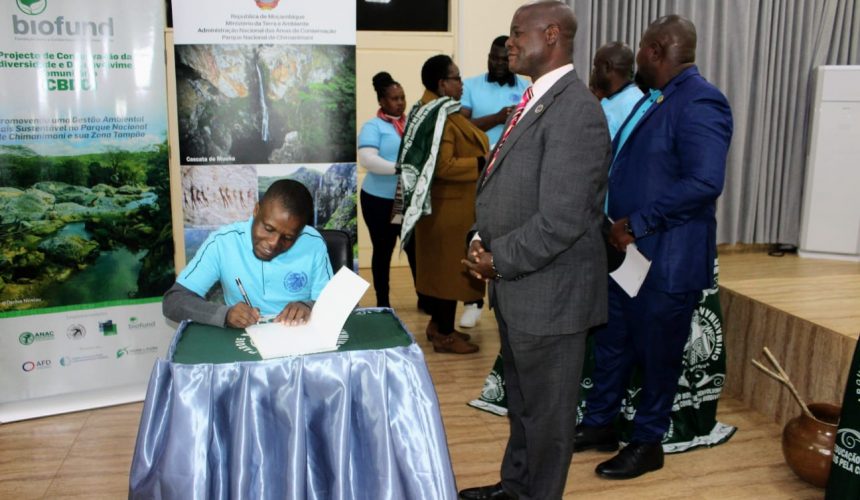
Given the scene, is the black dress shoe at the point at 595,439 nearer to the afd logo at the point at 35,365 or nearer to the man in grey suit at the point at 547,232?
the man in grey suit at the point at 547,232

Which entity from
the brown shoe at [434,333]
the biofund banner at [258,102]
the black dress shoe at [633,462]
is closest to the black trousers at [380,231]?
the brown shoe at [434,333]

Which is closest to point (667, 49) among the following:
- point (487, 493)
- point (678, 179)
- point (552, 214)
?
point (678, 179)

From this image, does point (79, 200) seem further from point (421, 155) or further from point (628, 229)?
point (628, 229)

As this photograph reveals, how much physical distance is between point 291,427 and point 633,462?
1.45 m

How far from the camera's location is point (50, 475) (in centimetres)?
258

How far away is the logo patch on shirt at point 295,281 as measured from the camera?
80.7 inches

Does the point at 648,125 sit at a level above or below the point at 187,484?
above

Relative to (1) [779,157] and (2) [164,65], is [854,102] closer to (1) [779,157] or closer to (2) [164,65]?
(1) [779,157]

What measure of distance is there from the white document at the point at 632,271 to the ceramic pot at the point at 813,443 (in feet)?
2.39

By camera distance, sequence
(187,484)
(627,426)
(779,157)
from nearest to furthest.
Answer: (187,484), (627,426), (779,157)

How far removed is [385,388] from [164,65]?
7.01 ft

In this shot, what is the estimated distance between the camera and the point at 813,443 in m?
2.37

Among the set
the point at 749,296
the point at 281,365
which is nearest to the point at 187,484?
the point at 281,365

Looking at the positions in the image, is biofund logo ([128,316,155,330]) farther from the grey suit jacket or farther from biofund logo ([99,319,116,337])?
the grey suit jacket
